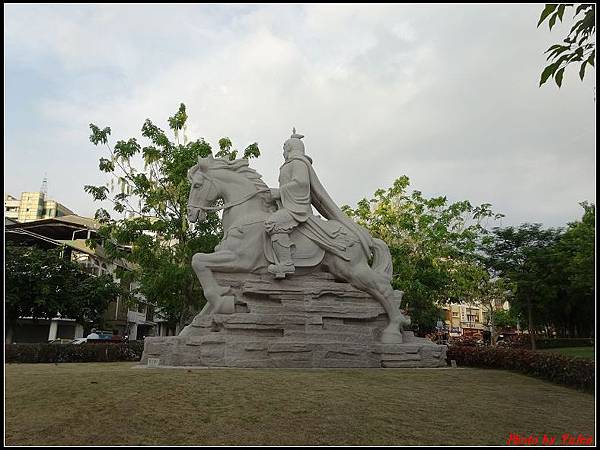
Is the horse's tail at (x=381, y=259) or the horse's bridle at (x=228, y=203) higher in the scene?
the horse's bridle at (x=228, y=203)

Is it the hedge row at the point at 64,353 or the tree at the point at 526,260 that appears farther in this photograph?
the tree at the point at 526,260

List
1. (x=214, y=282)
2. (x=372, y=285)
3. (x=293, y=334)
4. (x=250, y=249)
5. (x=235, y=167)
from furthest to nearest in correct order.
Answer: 1. (x=235, y=167)
2. (x=372, y=285)
3. (x=250, y=249)
4. (x=214, y=282)
5. (x=293, y=334)

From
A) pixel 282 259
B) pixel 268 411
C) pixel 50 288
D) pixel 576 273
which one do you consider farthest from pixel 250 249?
pixel 576 273

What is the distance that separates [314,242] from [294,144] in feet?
6.05

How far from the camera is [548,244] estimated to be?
84.6 ft

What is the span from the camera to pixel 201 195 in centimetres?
878

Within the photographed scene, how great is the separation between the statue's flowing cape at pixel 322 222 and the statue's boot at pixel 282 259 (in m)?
0.51

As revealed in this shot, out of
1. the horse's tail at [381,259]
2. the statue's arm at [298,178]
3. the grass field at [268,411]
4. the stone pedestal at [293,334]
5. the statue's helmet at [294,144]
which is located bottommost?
the grass field at [268,411]

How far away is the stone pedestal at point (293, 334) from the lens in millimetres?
7398

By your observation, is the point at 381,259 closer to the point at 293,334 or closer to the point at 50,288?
the point at 293,334

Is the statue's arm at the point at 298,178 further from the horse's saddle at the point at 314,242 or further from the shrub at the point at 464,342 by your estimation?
the shrub at the point at 464,342

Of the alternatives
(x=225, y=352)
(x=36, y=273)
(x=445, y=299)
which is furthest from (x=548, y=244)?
(x=36, y=273)

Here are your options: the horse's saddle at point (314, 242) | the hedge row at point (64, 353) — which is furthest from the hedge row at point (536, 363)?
the hedge row at point (64, 353)

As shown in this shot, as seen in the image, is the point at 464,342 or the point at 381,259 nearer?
the point at 381,259
